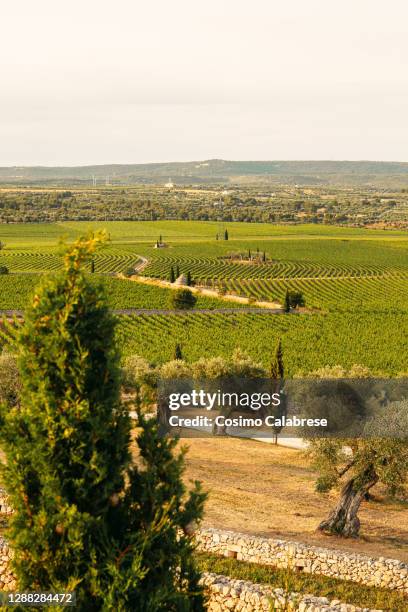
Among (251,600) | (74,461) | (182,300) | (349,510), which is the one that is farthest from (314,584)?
(182,300)

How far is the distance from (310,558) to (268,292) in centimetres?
9343

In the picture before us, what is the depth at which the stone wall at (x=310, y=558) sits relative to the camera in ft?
68.8

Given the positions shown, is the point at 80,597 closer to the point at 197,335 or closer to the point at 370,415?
the point at 370,415

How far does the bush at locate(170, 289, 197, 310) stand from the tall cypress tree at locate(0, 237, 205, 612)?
266 feet

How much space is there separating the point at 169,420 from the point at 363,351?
3766 centimetres

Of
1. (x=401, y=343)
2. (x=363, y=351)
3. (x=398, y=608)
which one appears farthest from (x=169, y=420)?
(x=401, y=343)

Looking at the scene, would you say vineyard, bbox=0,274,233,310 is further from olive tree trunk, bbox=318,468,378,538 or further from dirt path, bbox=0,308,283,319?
olive tree trunk, bbox=318,468,378,538

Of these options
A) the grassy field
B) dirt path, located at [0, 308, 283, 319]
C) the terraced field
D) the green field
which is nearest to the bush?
dirt path, located at [0, 308, 283, 319]

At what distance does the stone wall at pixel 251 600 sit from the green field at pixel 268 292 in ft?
23.0

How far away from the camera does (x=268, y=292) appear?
11456 cm

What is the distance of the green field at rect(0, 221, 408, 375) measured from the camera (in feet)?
229

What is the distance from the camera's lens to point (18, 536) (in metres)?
11.1

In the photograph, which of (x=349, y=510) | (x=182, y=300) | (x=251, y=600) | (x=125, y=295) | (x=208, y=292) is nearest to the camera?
(x=251, y=600)

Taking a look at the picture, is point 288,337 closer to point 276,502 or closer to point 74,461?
point 276,502
